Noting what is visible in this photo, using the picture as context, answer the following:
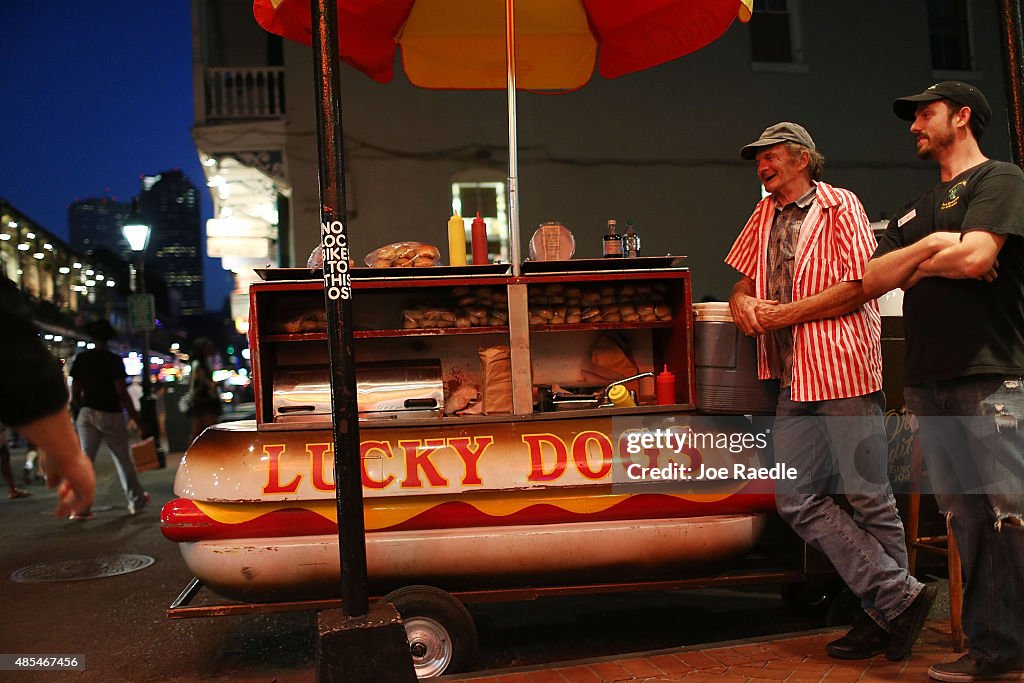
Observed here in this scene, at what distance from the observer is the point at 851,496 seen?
393 centimetres

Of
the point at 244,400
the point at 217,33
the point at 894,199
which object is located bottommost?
the point at 244,400

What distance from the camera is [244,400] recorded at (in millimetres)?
46062

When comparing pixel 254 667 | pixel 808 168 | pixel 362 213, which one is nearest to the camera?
pixel 808 168

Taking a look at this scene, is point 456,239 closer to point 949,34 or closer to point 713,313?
point 713,313

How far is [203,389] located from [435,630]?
8196 millimetres

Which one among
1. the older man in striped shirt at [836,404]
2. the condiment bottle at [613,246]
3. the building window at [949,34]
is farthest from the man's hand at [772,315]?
the building window at [949,34]

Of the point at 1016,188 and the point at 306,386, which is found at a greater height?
the point at 1016,188

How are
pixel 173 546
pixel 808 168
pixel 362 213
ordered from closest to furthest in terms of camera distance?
1. pixel 808 168
2. pixel 173 546
3. pixel 362 213

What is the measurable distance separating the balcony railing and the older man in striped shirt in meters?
10.2

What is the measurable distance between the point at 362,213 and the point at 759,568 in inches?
368

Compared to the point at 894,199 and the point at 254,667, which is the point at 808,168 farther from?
the point at 894,199

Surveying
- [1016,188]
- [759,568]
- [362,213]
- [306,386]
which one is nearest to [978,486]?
[1016,188]

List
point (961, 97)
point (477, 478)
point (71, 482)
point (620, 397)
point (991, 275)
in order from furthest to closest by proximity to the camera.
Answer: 1. point (620, 397)
2. point (477, 478)
3. point (961, 97)
4. point (991, 275)
5. point (71, 482)

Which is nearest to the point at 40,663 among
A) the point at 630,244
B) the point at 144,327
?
the point at 630,244
